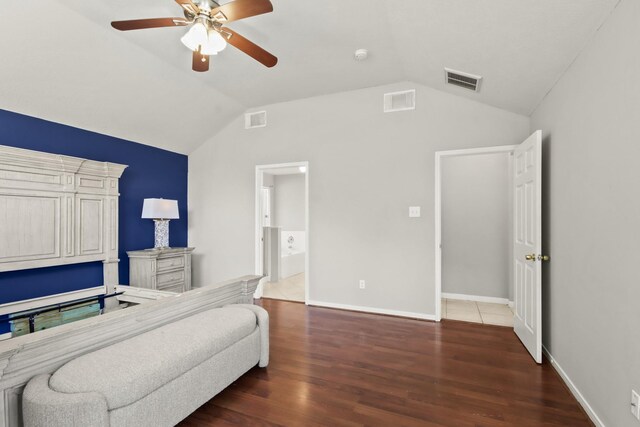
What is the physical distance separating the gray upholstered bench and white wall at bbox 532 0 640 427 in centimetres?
231

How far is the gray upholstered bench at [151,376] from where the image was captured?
1354 mm

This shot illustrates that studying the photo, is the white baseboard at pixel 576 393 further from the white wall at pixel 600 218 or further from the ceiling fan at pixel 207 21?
the ceiling fan at pixel 207 21

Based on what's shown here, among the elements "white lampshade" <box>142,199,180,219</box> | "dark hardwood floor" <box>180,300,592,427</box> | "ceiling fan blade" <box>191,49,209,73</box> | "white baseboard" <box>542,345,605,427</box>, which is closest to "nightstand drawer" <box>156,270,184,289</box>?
"white lampshade" <box>142,199,180,219</box>

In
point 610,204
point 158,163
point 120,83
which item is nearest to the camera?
point 610,204

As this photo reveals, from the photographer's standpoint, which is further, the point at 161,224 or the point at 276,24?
the point at 161,224

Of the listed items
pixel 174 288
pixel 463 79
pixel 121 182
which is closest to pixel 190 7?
pixel 463 79

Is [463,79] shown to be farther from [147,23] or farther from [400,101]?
[147,23]

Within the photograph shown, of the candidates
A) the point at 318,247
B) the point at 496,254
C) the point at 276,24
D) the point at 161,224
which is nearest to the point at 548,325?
the point at 496,254

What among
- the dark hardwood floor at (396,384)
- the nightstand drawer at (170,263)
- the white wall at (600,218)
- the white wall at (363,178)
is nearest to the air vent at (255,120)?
the white wall at (363,178)

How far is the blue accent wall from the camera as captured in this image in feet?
10.7

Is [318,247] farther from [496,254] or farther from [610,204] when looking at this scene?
[610,204]

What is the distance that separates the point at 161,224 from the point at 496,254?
4.99 m

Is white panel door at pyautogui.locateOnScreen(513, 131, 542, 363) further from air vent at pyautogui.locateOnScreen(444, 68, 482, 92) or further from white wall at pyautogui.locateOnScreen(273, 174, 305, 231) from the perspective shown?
white wall at pyautogui.locateOnScreen(273, 174, 305, 231)

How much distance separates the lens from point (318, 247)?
4.49 meters
